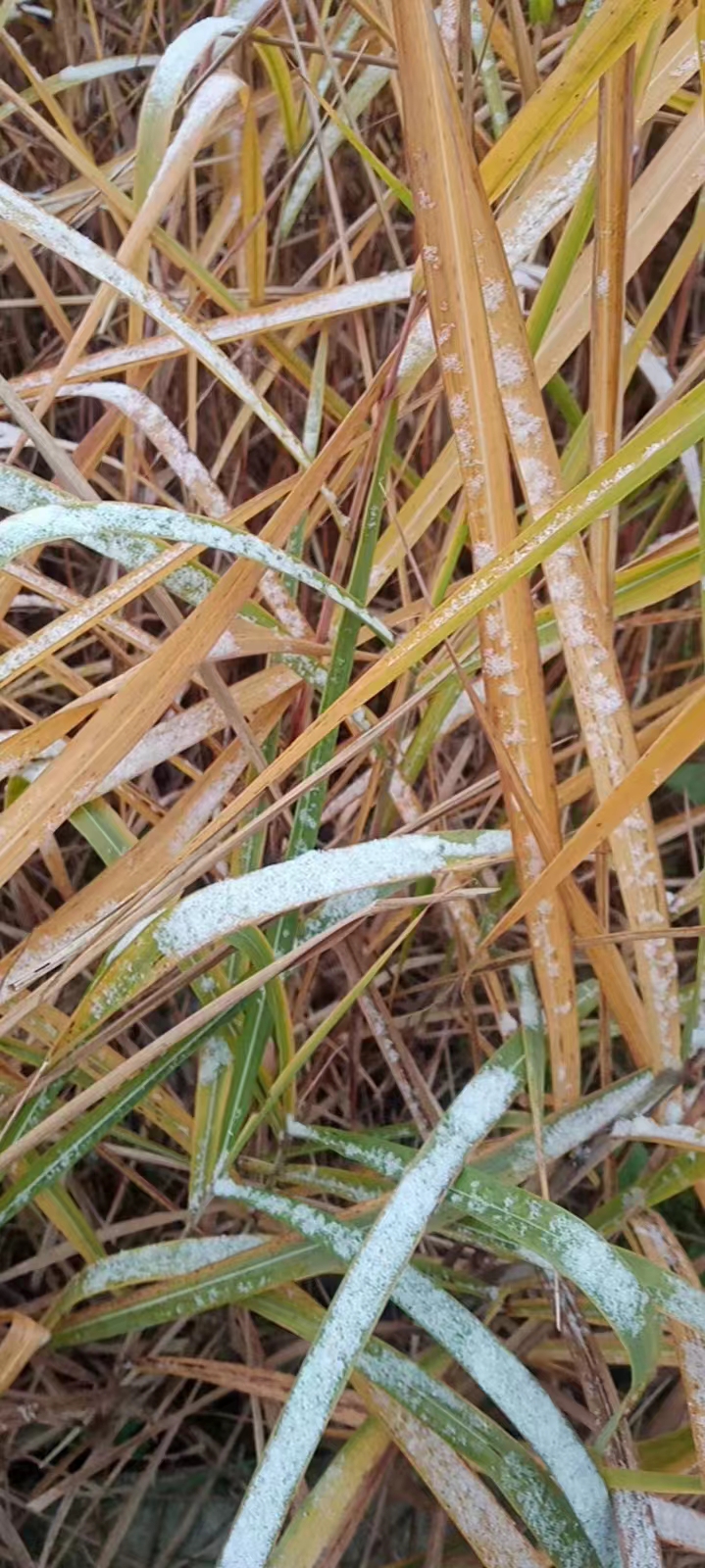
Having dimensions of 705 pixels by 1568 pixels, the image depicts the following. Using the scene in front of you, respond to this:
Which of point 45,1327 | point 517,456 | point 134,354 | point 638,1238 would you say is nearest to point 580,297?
point 517,456

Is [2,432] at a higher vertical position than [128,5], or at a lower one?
lower

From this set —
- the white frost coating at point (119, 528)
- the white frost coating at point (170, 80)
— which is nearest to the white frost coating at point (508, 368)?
the white frost coating at point (119, 528)

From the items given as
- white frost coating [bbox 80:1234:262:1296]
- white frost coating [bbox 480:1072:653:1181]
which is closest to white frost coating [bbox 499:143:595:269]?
white frost coating [bbox 480:1072:653:1181]

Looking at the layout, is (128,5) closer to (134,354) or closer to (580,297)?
(134,354)

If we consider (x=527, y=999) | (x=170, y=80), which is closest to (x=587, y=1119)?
(x=527, y=999)

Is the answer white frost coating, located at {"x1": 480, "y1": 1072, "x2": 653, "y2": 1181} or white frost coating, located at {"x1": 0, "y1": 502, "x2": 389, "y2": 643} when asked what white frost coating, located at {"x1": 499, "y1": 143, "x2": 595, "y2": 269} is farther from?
white frost coating, located at {"x1": 480, "y1": 1072, "x2": 653, "y2": 1181}

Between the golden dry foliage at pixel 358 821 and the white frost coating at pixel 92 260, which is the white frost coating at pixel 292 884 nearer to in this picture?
the golden dry foliage at pixel 358 821
